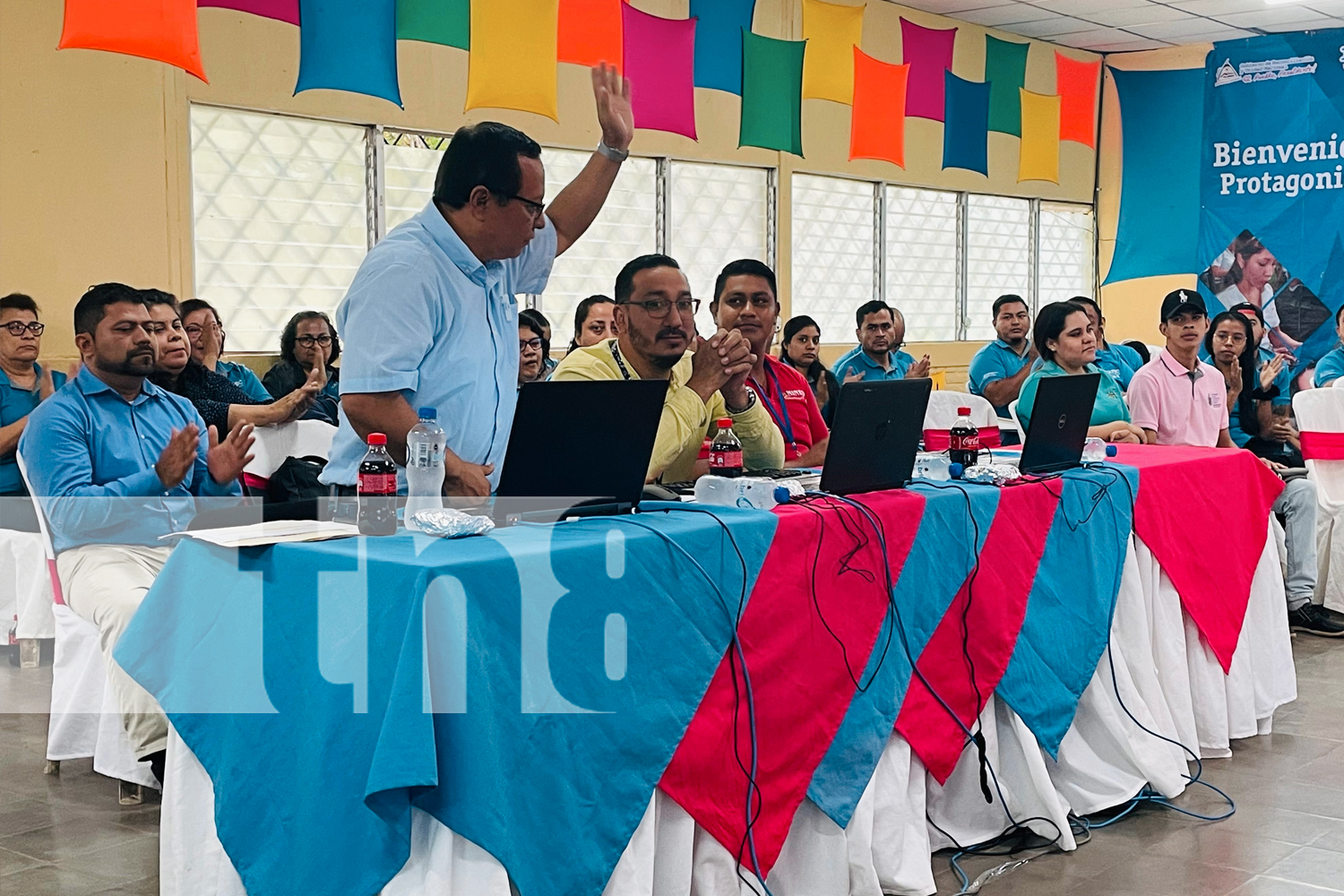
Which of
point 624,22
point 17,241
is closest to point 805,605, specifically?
point 17,241

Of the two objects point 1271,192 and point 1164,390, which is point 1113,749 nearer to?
point 1164,390

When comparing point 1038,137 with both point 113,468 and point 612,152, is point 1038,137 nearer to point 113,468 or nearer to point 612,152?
point 612,152

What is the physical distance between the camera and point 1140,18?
367 inches

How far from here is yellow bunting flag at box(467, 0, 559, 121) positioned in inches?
240

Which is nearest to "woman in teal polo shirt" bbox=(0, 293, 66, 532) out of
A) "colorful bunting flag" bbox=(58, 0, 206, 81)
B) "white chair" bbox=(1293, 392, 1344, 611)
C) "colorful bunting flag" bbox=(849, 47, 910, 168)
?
"colorful bunting flag" bbox=(58, 0, 206, 81)

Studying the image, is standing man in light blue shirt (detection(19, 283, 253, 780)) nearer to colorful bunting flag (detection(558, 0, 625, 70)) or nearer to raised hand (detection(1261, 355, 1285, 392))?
colorful bunting flag (detection(558, 0, 625, 70))

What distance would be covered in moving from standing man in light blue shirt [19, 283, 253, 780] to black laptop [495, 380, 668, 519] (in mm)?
1205

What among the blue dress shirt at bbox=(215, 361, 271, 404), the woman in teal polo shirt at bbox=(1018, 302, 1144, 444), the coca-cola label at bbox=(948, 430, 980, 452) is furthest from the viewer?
the blue dress shirt at bbox=(215, 361, 271, 404)

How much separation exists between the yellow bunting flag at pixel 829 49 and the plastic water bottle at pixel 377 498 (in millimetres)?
6015

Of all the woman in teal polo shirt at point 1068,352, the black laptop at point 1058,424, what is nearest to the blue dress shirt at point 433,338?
the black laptop at point 1058,424

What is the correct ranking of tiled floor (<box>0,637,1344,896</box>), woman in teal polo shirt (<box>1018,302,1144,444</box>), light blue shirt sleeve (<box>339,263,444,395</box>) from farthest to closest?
woman in teal polo shirt (<box>1018,302,1144,444</box>)
tiled floor (<box>0,637,1344,896</box>)
light blue shirt sleeve (<box>339,263,444,395</box>)

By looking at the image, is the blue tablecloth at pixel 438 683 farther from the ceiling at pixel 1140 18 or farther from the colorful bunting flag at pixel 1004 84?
the colorful bunting flag at pixel 1004 84

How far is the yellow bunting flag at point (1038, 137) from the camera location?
933 centimetres

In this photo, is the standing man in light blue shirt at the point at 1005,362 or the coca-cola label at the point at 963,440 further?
the standing man in light blue shirt at the point at 1005,362
